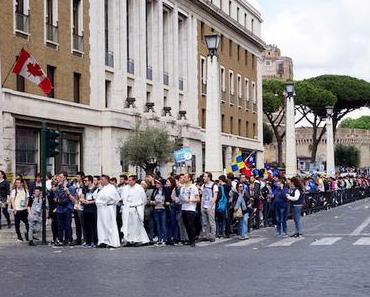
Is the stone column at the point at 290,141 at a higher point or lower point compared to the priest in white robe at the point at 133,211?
higher

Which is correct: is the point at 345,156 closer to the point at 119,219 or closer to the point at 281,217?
the point at 281,217

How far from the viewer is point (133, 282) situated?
46.2ft

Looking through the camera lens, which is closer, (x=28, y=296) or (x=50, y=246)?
(x=28, y=296)

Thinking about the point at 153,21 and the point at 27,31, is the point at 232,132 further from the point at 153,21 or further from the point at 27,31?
the point at 27,31

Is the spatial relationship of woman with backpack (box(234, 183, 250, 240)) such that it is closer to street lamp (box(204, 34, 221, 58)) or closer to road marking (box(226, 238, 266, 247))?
road marking (box(226, 238, 266, 247))

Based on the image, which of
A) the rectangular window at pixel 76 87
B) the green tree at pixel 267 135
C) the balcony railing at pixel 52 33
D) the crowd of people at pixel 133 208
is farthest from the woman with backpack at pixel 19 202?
the green tree at pixel 267 135

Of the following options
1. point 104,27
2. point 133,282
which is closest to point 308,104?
point 104,27

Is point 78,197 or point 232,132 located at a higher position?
point 232,132

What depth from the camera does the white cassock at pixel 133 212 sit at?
77.2 feet

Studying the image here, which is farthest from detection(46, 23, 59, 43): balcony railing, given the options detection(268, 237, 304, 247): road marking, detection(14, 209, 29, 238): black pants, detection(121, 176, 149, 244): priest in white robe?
detection(268, 237, 304, 247): road marking

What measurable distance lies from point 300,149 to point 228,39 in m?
67.9

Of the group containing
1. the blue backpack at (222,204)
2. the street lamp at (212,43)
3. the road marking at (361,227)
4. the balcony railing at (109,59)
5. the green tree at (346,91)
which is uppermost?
the green tree at (346,91)

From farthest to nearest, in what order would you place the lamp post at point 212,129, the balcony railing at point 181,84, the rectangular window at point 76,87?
the balcony railing at point 181,84
the rectangular window at point 76,87
the lamp post at point 212,129

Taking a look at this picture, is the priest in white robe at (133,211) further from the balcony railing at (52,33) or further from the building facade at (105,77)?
the balcony railing at (52,33)
